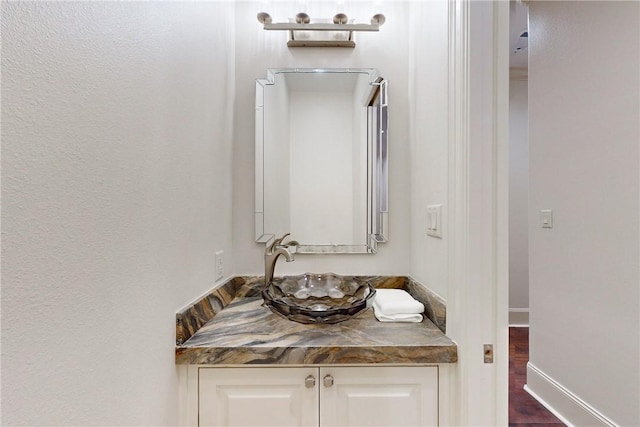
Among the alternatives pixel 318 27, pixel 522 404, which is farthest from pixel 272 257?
pixel 522 404

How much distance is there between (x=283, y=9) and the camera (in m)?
1.49

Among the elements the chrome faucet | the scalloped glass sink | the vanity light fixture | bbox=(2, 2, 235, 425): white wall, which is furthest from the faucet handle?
the vanity light fixture

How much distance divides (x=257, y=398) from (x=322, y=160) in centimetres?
101

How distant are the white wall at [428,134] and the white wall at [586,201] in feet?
3.46

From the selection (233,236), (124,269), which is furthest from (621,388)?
(124,269)

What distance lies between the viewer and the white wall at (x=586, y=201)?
1484 mm

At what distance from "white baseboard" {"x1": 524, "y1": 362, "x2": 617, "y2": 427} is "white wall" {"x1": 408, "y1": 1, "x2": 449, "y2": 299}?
134cm

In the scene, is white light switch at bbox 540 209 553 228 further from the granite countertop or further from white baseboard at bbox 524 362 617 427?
A: the granite countertop

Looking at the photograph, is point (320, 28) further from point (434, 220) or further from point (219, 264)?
point (219, 264)

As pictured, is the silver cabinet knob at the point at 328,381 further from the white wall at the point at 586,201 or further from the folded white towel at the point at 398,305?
the white wall at the point at 586,201

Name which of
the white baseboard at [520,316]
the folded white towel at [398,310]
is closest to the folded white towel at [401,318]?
the folded white towel at [398,310]

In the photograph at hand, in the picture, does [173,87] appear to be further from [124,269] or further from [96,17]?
[124,269]

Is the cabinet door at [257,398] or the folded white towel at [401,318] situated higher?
the folded white towel at [401,318]

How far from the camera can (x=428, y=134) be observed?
120cm
